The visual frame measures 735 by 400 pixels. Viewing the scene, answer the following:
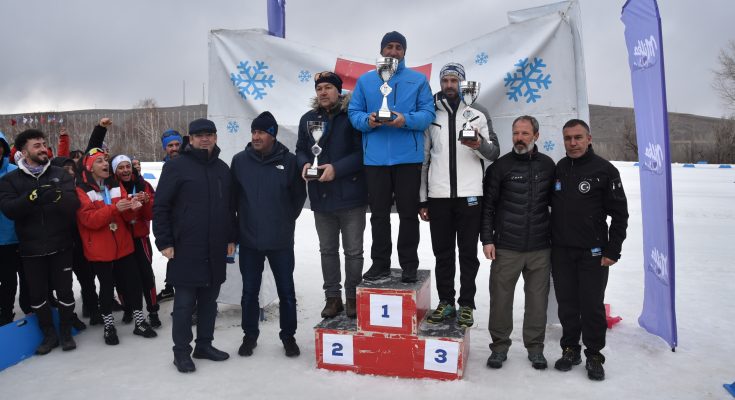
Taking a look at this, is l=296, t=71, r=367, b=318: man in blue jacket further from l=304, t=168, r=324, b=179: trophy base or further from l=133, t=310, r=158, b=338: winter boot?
l=133, t=310, r=158, b=338: winter boot

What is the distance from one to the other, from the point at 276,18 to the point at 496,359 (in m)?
4.14

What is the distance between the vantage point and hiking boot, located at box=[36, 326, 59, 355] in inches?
173

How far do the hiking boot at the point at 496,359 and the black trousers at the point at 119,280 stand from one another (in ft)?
11.1

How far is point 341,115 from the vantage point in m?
4.21

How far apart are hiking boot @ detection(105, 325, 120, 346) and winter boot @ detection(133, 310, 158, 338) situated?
220 millimetres

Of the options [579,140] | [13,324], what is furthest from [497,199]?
[13,324]

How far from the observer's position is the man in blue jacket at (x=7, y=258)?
4605 mm

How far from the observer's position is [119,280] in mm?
4965

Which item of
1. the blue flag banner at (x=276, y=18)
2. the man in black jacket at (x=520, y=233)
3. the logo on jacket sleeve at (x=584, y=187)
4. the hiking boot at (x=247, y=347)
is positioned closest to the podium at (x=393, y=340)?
the man in black jacket at (x=520, y=233)

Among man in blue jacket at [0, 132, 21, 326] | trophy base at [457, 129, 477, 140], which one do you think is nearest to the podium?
trophy base at [457, 129, 477, 140]

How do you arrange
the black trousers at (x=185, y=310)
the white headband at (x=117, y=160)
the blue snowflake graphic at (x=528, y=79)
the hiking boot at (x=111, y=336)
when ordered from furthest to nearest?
the white headband at (x=117, y=160) → the blue snowflake graphic at (x=528, y=79) → the hiking boot at (x=111, y=336) → the black trousers at (x=185, y=310)

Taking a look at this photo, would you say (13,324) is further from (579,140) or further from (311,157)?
(579,140)

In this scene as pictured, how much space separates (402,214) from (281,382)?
1563 mm

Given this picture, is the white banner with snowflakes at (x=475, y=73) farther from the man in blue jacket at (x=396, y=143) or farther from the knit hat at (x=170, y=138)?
the man in blue jacket at (x=396, y=143)
